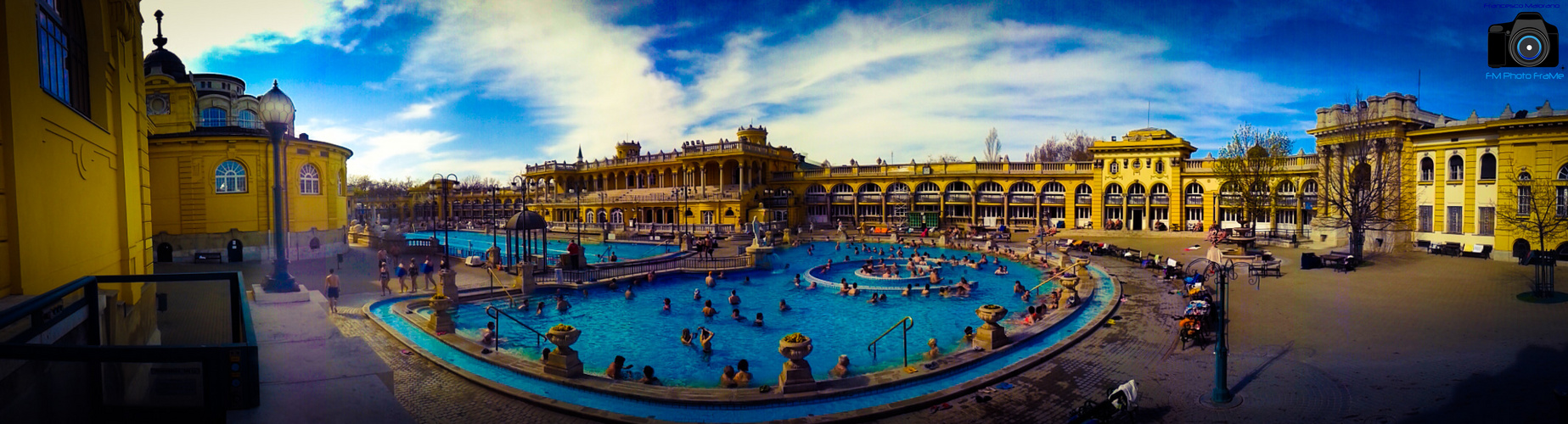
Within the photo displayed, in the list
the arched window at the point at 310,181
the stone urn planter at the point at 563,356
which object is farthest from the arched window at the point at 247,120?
the stone urn planter at the point at 563,356

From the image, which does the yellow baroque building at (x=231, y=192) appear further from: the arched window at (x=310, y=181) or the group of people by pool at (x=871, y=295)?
the group of people by pool at (x=871, y=295)

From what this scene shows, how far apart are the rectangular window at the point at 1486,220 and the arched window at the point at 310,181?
2101 inches

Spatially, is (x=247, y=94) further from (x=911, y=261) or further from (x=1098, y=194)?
(x=1098, y=194)

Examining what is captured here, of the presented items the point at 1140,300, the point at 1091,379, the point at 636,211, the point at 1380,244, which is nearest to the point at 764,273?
the point at 1140,300

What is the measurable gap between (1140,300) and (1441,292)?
827 centimetres

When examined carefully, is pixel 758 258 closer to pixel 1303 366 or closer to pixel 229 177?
pixel 1303 366

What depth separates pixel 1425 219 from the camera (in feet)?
96.0

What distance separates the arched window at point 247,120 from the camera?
37781 millimetres

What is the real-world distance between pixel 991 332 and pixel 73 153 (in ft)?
49.5

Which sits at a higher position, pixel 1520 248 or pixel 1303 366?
pixel 1520 248

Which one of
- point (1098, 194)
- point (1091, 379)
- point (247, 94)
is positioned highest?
point (247, 94)

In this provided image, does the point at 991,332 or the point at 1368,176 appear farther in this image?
the point at 1368,176

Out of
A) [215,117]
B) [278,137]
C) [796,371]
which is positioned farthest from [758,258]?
[215,117]

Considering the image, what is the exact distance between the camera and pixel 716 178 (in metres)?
56.9
